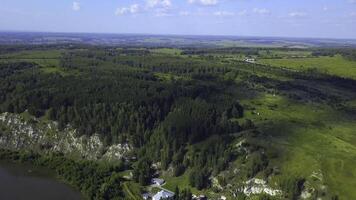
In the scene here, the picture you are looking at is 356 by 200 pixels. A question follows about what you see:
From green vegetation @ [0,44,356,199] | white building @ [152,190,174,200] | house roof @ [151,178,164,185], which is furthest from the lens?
house roof @ [151,178,164,185]

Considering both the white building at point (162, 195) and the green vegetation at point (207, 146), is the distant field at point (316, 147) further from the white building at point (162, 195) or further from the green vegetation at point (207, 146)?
the white building at point (162, 195)

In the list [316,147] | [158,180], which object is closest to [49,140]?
[158,180]

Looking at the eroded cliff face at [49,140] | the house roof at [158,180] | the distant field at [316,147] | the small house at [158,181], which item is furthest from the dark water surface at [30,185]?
the distant field at [316,147]

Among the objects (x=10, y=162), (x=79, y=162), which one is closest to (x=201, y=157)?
(x=79, y=162)

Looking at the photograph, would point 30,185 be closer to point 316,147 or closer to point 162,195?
point 162,195

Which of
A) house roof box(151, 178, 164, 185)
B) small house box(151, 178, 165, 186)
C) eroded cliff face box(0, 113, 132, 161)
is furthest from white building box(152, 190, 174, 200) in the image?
eroded cliff face box(0, 113, 132, 161)

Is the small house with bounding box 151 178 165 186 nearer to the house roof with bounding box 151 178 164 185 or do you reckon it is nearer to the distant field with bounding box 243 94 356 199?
the house roof with bounding box 151 178 164 185
